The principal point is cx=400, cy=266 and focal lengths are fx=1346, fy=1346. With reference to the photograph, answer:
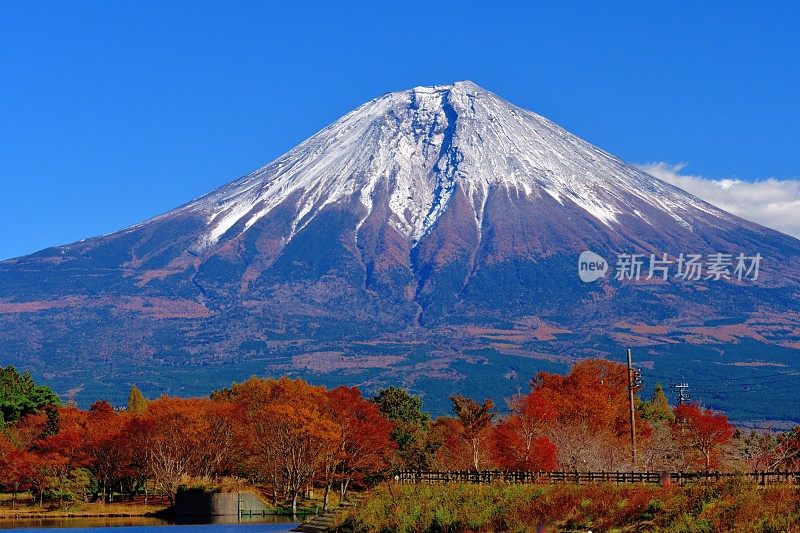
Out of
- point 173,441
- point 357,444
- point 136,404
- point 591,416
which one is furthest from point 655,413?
point 136,404

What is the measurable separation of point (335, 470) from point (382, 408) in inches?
611

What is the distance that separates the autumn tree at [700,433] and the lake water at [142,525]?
2164 cm

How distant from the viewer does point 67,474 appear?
74.4m

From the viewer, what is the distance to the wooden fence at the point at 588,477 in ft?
113

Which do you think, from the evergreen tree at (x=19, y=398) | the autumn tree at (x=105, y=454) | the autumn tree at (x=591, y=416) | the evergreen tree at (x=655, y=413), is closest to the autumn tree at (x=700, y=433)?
the autumn tree at (x=591, y=416)

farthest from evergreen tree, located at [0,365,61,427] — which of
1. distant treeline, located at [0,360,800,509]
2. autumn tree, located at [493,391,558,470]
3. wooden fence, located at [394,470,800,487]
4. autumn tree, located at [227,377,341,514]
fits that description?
wooden fence, located at [394,470,800,487]

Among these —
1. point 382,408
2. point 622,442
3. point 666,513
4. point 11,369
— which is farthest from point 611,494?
point 11,369

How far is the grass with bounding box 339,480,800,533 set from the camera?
31.7 meters

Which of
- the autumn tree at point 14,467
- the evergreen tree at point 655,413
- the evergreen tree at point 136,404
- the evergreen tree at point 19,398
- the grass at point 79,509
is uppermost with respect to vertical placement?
the evergreen tree at point 19,398

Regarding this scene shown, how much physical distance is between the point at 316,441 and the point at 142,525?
446 inches

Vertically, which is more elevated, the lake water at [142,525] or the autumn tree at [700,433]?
the autumn tree at [700,433]

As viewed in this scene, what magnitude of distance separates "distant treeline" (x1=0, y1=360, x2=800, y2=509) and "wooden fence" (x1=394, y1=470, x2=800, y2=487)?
1528cm

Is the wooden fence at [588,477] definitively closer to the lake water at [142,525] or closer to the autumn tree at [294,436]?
the lake water at [142,525]

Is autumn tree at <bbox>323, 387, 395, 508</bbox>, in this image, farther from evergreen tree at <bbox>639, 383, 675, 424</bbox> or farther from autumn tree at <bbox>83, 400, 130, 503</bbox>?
evergreen tree at <bbox>639, 383, 675, 424</bbox>
